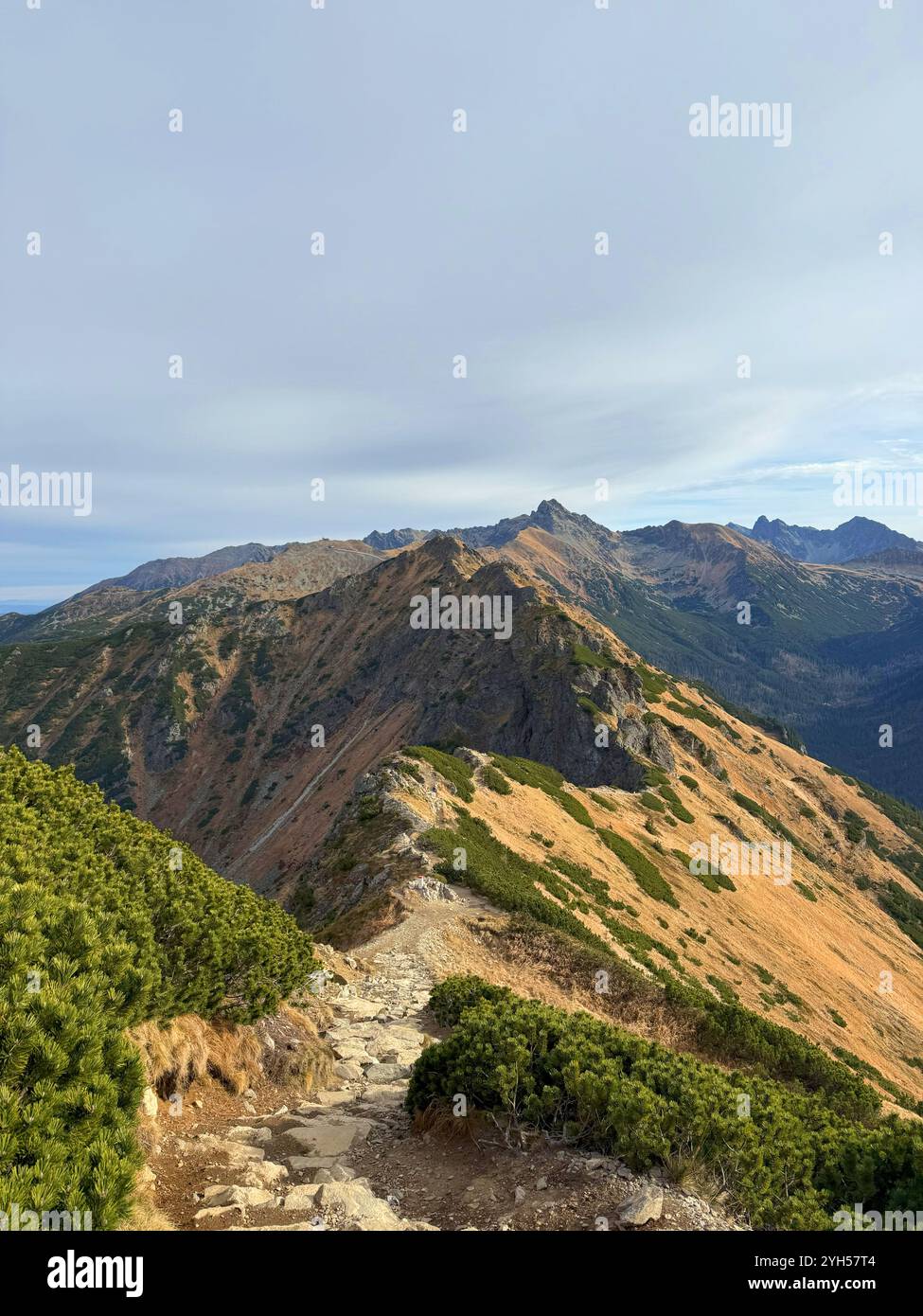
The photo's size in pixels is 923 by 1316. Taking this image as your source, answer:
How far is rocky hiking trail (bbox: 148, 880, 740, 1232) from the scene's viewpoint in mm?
8273

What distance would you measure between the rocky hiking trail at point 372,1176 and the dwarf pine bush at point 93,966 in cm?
185

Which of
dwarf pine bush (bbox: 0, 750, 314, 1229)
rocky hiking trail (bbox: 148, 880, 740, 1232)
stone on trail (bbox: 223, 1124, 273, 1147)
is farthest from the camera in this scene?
stone on trail (bbox: 223, 1124, 273, 1147)

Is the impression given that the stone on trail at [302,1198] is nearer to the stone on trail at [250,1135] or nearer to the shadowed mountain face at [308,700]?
the stone on trail at [250,1135]

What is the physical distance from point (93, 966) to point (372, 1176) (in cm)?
548

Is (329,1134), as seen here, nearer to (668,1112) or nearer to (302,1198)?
(302,1198)

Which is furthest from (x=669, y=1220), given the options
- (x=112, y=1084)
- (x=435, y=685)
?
(x=435, y=685)

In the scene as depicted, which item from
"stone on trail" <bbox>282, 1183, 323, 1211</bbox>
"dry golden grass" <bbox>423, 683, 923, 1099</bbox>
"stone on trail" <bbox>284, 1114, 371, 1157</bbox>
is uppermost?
"stone on trail" <bbox>282, 1183, 323, 1211</bbox>

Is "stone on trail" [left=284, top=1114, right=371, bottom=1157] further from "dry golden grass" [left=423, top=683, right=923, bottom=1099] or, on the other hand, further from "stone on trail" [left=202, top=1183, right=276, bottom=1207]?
"dry golden grass" [left=423, top=683, right=923, bottom=1099]

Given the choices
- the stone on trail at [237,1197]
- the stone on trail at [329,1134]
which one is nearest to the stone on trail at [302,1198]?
the stone on trail at [237,1197]

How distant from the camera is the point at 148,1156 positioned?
934 centimetres

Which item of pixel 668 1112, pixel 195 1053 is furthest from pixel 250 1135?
pixel 668 1112

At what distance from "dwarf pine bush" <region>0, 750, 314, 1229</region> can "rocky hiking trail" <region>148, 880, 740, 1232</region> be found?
1.85m

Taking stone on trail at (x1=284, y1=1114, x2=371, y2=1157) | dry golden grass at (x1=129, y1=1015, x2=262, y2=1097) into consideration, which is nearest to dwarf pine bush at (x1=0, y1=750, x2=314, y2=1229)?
dry golden grass at (x1=129, y1=1015, x2=262, y2=1097)

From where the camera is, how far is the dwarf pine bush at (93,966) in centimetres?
652
